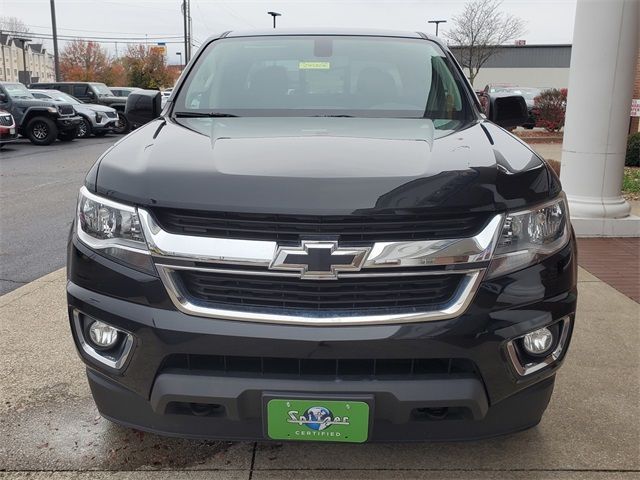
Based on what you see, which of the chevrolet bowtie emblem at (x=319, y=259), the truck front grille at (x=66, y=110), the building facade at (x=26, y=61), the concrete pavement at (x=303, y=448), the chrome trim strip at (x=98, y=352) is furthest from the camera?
the building facade at (x=26, y=61)

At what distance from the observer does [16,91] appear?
62.5 ft

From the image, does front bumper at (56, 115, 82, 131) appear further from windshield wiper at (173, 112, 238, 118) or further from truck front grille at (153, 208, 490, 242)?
truck front grille at (153, 208, 490, 242)

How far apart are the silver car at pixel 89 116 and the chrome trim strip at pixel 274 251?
19.5m

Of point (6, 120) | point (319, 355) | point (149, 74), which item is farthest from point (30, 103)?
point (149, 74)

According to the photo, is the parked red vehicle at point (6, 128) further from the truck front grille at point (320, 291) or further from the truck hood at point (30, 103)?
the truck front grille at point (320, 291)

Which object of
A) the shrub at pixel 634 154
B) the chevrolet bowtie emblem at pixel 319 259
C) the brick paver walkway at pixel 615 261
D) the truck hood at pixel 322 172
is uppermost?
the truck hood at pixel 322 172

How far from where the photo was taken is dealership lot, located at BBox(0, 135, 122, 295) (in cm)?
595

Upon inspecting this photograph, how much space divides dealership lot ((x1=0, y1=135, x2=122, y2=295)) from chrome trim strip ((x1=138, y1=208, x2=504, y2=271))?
356 centimetres

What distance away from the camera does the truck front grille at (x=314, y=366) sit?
84.9 inches

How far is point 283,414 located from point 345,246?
589 millimetres

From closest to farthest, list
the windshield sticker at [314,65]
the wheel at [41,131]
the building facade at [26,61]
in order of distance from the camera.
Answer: the windshield sticker at [314,65]
the wheel at [41,131]
the building facade at [26,61]

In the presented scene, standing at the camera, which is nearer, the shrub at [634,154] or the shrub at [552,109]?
the shrub at [634,154]

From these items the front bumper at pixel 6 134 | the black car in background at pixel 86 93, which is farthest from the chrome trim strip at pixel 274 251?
the black car in background at pixel 86 93

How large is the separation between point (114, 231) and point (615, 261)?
4943 millimetres
